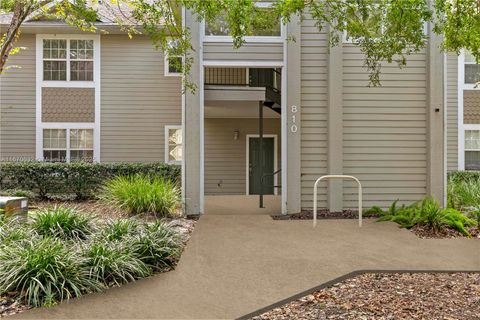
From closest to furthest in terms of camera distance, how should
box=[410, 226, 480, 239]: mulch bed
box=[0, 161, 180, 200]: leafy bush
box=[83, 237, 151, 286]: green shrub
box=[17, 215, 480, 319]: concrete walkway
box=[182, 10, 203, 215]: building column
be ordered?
box=[17, 215, 480, 319]: concrete walkway < box=[83, 237, 151, 286]: green shrub < box=[410, 226, 480, 239]: mulch bed < box=[182, 10, 203, 215]: building column < box=[0, 161, 180, 200]: leafy bush

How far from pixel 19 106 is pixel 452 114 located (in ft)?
48.2

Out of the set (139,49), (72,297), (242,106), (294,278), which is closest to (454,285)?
(294,278)

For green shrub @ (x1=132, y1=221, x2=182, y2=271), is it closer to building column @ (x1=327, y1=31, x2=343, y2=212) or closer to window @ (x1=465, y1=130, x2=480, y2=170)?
building column @ (x1=327, y1=31, x2=343, y2=212)

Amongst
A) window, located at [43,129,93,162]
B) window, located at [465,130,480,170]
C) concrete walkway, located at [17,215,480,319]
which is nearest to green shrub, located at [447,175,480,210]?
concrete walkway, located at [17,215,480,319]

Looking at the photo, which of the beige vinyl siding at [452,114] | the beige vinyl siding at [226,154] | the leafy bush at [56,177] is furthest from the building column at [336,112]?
the beige vinyl siding at [452,114]

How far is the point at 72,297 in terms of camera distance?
3748 mm

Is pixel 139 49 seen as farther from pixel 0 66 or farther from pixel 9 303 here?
pixel 9 303

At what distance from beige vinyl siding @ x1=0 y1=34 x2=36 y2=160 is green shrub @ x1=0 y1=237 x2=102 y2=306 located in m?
10.1

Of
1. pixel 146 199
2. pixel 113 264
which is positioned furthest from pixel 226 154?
pixel 113 264

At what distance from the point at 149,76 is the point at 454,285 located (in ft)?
37.2

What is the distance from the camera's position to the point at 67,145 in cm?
1294

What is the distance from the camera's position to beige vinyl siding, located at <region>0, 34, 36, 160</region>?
12.9 meters

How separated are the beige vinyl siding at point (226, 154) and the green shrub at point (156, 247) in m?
8.96

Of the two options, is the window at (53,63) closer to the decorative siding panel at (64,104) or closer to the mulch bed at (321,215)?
the decorative siding panel at (64,104)
